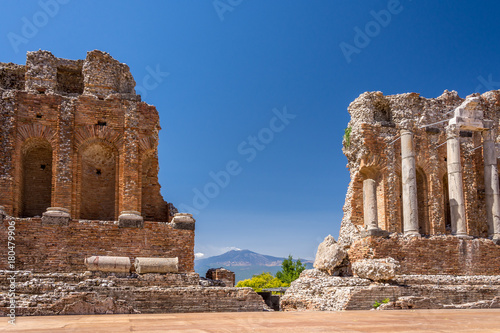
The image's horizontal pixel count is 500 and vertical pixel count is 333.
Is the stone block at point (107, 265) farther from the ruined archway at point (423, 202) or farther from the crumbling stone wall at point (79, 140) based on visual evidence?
the ruined archway at point (423, 202)

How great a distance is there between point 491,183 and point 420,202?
3422 millimetres

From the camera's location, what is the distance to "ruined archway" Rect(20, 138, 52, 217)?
2214cm

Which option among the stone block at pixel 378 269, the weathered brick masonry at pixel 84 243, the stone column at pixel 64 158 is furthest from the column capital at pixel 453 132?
the stone column at pixel 64 158

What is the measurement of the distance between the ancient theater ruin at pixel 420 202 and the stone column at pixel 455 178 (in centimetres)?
5

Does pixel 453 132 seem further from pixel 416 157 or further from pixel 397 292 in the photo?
pixel 397 292

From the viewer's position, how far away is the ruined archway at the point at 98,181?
22.6 meters

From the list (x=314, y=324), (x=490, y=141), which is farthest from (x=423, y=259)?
(x=314, y=324)

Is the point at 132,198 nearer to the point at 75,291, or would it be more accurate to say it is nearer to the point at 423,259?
the point at 75,291

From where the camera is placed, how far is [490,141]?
2638 centimetres

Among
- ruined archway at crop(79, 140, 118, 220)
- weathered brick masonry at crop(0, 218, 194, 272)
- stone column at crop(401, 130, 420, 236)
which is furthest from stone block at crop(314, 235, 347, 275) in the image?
ruined archway at crop(79, 140, 118, 220)

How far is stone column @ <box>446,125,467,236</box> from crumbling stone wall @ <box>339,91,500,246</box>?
1075mm

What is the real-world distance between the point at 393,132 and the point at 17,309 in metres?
18.9

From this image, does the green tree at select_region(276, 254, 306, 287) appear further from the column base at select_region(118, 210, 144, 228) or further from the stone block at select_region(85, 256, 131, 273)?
the stone block at select_region(85, 256, 131, 273)

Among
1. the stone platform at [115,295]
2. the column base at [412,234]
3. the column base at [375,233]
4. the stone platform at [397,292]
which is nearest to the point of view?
the stone platform at [115,295]
